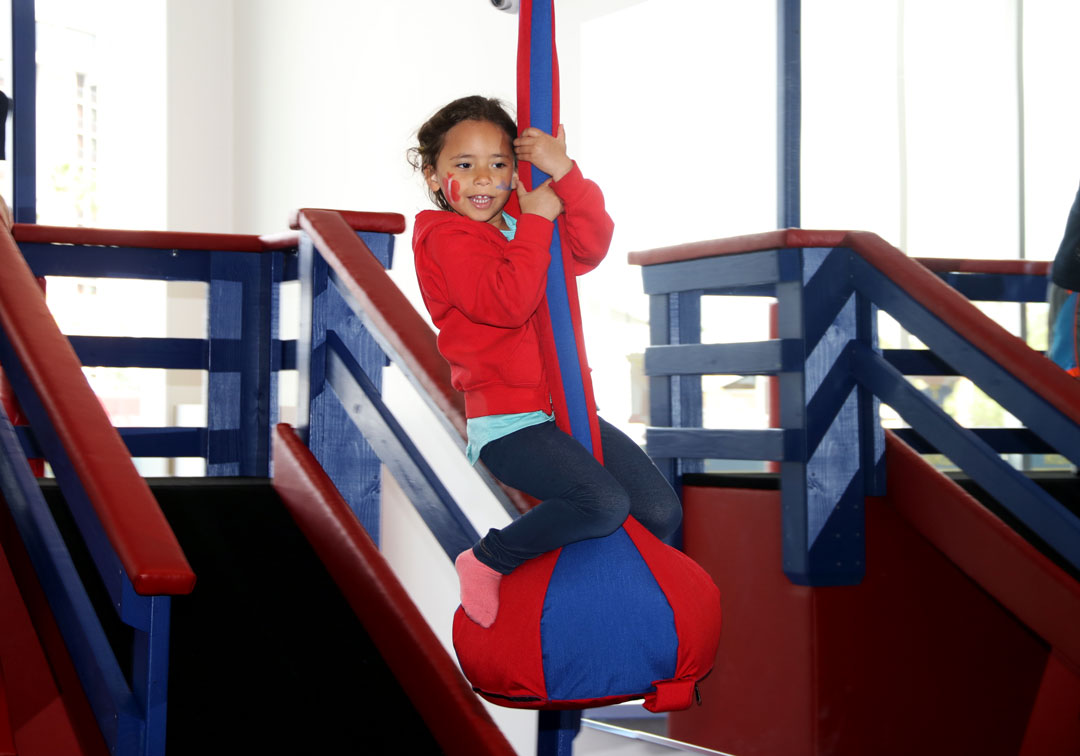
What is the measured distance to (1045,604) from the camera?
8.24ft

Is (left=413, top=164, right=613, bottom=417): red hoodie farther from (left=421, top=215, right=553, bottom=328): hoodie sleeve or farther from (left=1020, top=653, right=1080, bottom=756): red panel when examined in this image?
(left=1020, top=653, right=1080, bottom=756): red panel

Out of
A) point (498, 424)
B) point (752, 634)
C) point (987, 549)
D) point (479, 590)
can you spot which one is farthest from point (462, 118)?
point (752, 634)

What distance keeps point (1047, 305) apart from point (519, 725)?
9.47ft

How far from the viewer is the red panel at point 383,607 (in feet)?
7.06

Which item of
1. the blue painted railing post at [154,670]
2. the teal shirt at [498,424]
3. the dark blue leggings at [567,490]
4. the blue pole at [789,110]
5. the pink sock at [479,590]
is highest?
the blue pole at [789,110]

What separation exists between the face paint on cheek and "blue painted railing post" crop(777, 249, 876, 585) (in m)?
1.52

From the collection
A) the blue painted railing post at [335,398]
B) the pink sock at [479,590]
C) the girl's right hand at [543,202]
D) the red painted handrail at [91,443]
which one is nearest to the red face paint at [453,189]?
the girl's right hand at [543,202]

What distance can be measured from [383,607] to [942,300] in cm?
145

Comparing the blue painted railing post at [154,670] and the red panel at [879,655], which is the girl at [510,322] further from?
the red panel at [879,655]

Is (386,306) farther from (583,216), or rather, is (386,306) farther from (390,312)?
(583,216)

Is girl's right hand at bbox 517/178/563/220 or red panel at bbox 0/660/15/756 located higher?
girl's right hand at bbox 517/178/563/220

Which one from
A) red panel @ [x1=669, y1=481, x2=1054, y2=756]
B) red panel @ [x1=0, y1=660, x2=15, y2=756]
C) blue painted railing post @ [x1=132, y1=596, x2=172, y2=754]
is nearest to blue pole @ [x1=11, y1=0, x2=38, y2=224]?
red panel @ [x1=0, y1=660, x2=15, y2=756]

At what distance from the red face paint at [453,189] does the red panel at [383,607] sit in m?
1.07

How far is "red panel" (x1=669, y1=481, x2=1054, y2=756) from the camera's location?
2816mm
